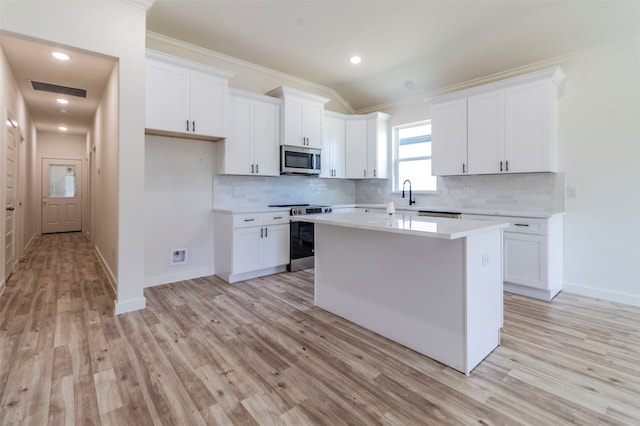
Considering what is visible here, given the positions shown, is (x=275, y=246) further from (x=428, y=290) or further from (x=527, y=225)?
(x=527, y=225)

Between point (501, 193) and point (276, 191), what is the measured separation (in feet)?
10.4

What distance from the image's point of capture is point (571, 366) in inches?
80.1

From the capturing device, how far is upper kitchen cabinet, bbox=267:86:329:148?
4.44m

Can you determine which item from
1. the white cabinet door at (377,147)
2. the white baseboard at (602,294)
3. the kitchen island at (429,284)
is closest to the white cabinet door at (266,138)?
the white cabinet door at (377,147)

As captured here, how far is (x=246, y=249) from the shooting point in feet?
13.0

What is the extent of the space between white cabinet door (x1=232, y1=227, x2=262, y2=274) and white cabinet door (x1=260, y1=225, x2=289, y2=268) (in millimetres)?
93

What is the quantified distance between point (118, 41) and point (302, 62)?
2.37 metres

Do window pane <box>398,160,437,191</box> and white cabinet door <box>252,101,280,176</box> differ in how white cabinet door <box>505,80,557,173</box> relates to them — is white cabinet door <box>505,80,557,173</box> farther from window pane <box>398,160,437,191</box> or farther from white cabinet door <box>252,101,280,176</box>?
white cabinet door <box>252,101,280,176</box>

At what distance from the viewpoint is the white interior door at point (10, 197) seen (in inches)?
145

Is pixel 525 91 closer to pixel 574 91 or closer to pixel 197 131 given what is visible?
pixel 574 91

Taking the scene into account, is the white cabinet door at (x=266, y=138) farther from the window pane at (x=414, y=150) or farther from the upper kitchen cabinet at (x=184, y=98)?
the window pane at (x=414, y=150)

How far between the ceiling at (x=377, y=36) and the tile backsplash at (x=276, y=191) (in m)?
1.71

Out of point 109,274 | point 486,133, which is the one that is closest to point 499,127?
point 486,133

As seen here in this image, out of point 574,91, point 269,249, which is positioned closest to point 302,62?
point 269,249
